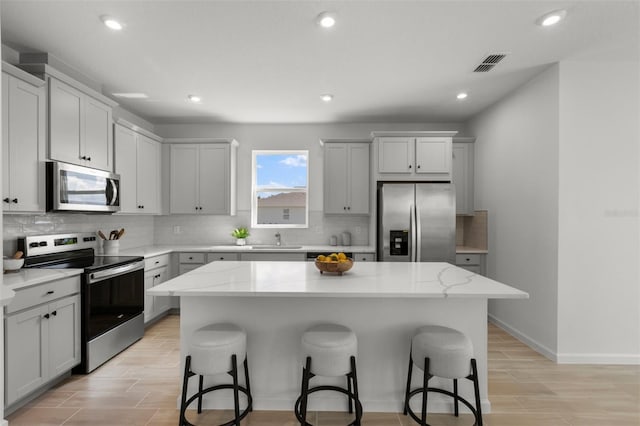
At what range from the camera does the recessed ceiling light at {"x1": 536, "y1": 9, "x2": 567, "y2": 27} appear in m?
2.31

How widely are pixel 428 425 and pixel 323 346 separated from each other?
34.6 inches

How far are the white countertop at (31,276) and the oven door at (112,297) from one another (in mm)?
204

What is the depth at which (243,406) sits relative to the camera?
229 cm

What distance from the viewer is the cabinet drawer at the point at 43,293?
2.23 m

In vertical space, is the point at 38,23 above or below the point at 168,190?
above

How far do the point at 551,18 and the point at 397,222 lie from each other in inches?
97.4

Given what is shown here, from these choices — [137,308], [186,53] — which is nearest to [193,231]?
[137,308]

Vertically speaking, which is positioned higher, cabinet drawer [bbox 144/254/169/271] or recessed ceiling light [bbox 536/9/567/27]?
recessed ceiling light [bbox 536/9/567/27]

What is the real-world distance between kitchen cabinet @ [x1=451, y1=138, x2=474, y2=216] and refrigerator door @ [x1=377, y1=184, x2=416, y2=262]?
0.99 m

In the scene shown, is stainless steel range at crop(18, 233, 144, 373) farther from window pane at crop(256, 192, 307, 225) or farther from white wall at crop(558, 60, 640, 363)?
white wall at crop(558, 60, 640, 363)

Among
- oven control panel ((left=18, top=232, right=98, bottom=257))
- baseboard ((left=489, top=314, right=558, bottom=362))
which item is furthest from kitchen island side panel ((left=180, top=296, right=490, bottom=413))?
oven control panel ((left=18, top=232, right=98, bottom=257))

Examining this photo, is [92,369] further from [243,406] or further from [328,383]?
[328,383]

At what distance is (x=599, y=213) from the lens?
10.0 ft

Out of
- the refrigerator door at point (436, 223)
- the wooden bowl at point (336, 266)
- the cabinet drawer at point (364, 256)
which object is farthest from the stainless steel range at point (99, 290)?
the refrigerator door at point (436, 223)
